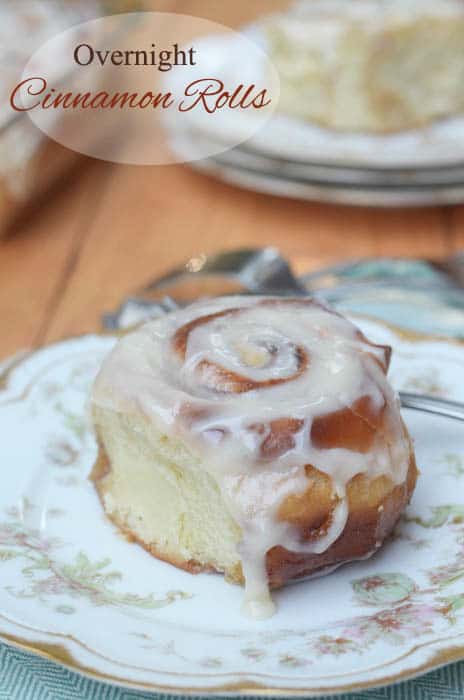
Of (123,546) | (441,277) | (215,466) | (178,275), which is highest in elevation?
(215,466)

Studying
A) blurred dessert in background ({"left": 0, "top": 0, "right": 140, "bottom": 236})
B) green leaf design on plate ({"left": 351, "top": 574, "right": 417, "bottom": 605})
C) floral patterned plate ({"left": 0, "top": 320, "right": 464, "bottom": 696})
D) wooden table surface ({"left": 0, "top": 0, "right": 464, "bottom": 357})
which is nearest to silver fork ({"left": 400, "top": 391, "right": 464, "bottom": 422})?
floral patterned plate ({"left": 0, "top": 320, "right": 464, "bottom": 696})

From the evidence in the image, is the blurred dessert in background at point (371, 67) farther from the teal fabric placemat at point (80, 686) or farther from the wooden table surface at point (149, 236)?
the teal fabric placemat at point (80, 686)

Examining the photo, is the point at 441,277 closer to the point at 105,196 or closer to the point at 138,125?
the point at 105,196

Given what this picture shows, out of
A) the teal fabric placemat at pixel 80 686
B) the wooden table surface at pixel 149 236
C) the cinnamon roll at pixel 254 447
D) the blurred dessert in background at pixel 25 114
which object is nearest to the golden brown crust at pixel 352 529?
the cinnamon roll at pixel 254 447

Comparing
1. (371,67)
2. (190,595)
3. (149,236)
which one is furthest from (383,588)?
(371,67)

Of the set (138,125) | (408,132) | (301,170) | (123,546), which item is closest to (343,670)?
(123,546)

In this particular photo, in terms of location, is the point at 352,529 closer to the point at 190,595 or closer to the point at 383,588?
the point at 383,588
